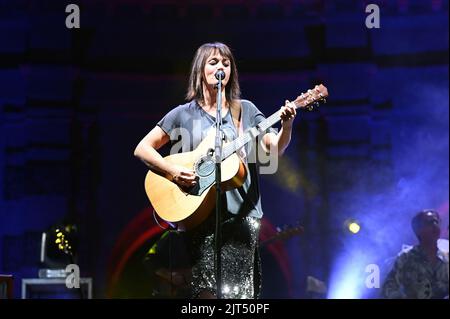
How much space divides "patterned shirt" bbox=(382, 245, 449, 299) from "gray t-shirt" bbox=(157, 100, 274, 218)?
392cm

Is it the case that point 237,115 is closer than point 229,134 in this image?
No

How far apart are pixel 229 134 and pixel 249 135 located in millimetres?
118

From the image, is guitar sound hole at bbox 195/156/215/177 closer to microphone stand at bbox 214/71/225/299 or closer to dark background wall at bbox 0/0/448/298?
microphone stand at bbox 214/71/225/299

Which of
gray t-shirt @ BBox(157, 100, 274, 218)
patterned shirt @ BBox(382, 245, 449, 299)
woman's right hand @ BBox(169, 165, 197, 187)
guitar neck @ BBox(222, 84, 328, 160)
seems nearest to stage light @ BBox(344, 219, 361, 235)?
patterned shirt @ BBox(382, 245, 449, 299)

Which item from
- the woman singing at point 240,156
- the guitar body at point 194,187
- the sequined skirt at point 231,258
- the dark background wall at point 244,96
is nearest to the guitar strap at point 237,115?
the woman singing at point 240,156

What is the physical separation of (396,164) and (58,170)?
158 inches

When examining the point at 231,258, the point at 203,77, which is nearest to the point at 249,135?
the point at 203,77

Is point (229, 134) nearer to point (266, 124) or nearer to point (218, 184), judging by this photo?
point (266, 124)

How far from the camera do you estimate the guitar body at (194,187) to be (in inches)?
142

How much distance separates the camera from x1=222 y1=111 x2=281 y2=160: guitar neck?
373cm

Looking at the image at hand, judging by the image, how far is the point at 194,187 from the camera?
376cm

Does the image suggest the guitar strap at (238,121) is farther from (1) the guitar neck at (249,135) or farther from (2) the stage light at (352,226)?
(2) the stage light at (352,226)

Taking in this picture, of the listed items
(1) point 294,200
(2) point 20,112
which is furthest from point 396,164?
(2) point 20,112
